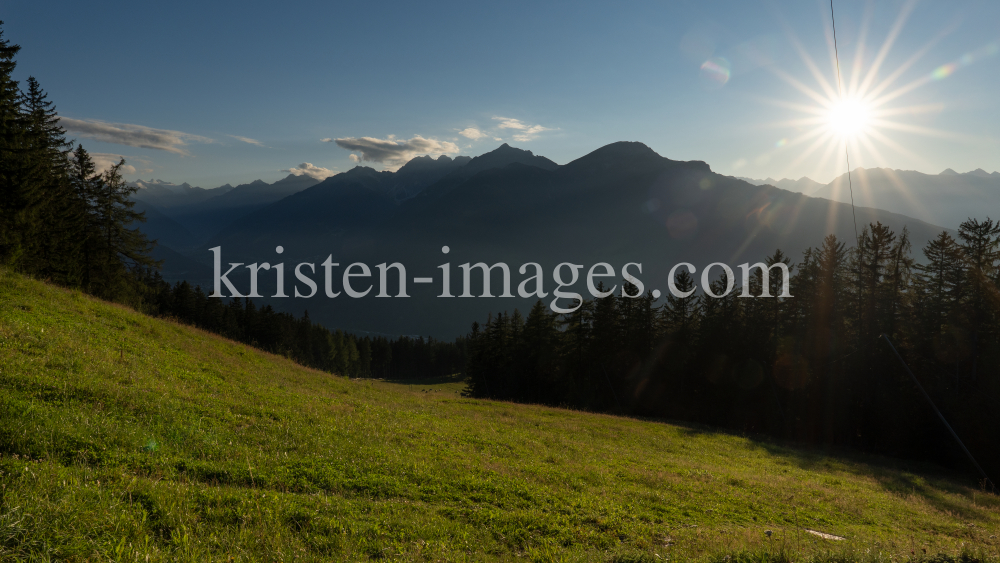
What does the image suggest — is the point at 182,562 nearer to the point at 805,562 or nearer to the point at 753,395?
the point at 805,562

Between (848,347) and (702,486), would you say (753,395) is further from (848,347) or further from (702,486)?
(702,486)

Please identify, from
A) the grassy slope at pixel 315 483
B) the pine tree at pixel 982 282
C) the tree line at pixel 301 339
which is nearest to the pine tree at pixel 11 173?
the grassy slope at pixel 315 483

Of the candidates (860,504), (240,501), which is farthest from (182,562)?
(860,504)

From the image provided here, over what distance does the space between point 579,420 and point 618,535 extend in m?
18.0

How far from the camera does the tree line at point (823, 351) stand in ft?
104

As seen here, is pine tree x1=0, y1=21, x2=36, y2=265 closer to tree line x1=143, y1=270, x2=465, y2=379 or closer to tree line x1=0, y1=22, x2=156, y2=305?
tree line x1=0, y1=22, x2=156, y2=305

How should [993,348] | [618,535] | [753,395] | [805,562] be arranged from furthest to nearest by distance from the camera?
[753,395]
[993,348]
[618,535]
[805,562]

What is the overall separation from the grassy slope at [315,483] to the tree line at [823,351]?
18.5 metres

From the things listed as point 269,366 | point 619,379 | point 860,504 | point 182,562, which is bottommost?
point 619,379

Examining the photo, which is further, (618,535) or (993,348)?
(993,348)

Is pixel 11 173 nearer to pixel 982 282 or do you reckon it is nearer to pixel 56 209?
pixel 56 209

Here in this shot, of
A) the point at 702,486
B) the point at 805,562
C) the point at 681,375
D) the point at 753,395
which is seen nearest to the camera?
the point at 805,562

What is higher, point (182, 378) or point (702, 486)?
point (182, 378)

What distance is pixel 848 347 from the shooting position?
122 feet
